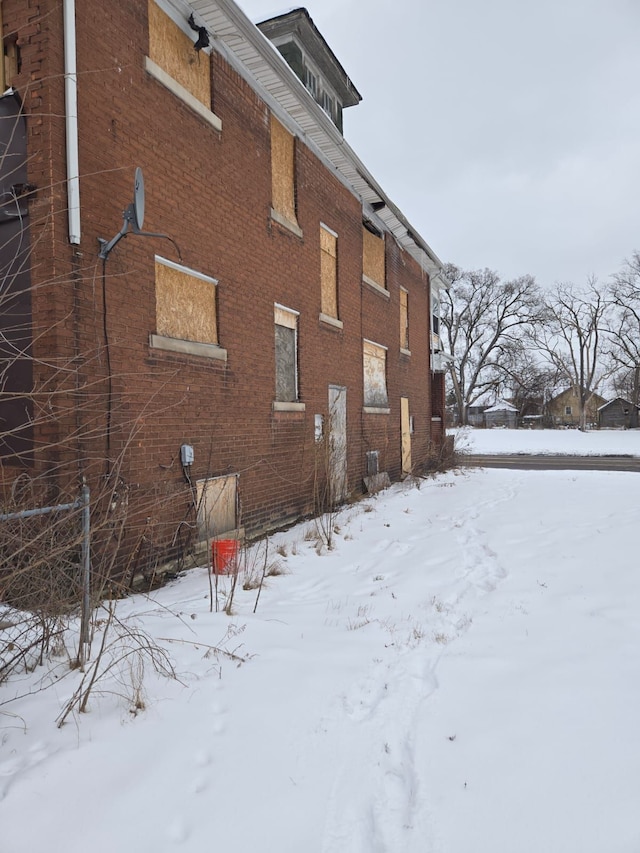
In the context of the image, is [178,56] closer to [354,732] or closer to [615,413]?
[354,732]

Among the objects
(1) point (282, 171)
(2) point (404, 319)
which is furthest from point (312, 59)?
(2) point (404, 319)

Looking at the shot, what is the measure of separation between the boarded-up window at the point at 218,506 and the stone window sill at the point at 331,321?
420cm

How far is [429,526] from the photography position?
A: 8.76m

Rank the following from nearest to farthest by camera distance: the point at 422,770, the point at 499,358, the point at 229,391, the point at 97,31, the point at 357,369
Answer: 1. the point at 422,770
2. the point at 97,31
3. the point at 229,391
4. the point at 357,369
5. the point at 499,358

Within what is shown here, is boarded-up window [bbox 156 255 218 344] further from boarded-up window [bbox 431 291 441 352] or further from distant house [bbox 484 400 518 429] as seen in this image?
distant house [bbox 484 400 518 429]

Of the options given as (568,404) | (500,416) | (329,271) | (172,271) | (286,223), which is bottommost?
(500,416)

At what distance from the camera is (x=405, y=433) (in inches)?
618

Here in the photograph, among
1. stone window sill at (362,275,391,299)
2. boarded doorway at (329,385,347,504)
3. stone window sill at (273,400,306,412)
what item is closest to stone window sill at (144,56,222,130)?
stone window sill at (273,400,306,412)

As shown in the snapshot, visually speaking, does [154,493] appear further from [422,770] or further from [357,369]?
[357,369]

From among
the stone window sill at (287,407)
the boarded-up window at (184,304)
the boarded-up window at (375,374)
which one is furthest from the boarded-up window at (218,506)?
the boarded-up window at (375,374)

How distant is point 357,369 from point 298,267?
3.35m

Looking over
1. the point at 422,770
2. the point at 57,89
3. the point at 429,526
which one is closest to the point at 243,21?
the point at 57,89

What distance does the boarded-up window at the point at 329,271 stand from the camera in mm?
10820

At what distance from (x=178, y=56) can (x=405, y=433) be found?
1112 cm
